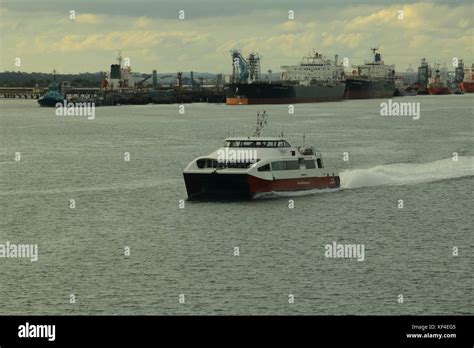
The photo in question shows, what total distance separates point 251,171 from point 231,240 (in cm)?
1283

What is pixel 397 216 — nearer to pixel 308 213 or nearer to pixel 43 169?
pixel 308 213

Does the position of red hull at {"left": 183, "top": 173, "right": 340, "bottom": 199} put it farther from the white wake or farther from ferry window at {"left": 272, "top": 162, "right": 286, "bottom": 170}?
the white wake

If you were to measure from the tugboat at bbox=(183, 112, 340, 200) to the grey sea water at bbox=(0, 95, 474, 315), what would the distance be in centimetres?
110

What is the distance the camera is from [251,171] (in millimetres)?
61250

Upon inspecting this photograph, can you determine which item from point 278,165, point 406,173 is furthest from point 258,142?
point 406,173

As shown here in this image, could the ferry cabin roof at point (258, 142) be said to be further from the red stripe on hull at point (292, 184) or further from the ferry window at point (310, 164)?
the red stripe on hull at point (292, 184)

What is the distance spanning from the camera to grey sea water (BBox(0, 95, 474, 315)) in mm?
36625

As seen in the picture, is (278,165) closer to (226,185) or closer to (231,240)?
(226,185)

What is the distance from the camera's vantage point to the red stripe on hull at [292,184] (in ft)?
202

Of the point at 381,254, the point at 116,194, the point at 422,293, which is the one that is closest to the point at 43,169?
the point at 116,194

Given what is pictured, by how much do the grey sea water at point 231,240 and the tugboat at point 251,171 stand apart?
110cm

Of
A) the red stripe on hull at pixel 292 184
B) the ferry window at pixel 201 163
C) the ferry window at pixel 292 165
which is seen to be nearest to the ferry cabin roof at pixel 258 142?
the ferry window at pixel 292 165
